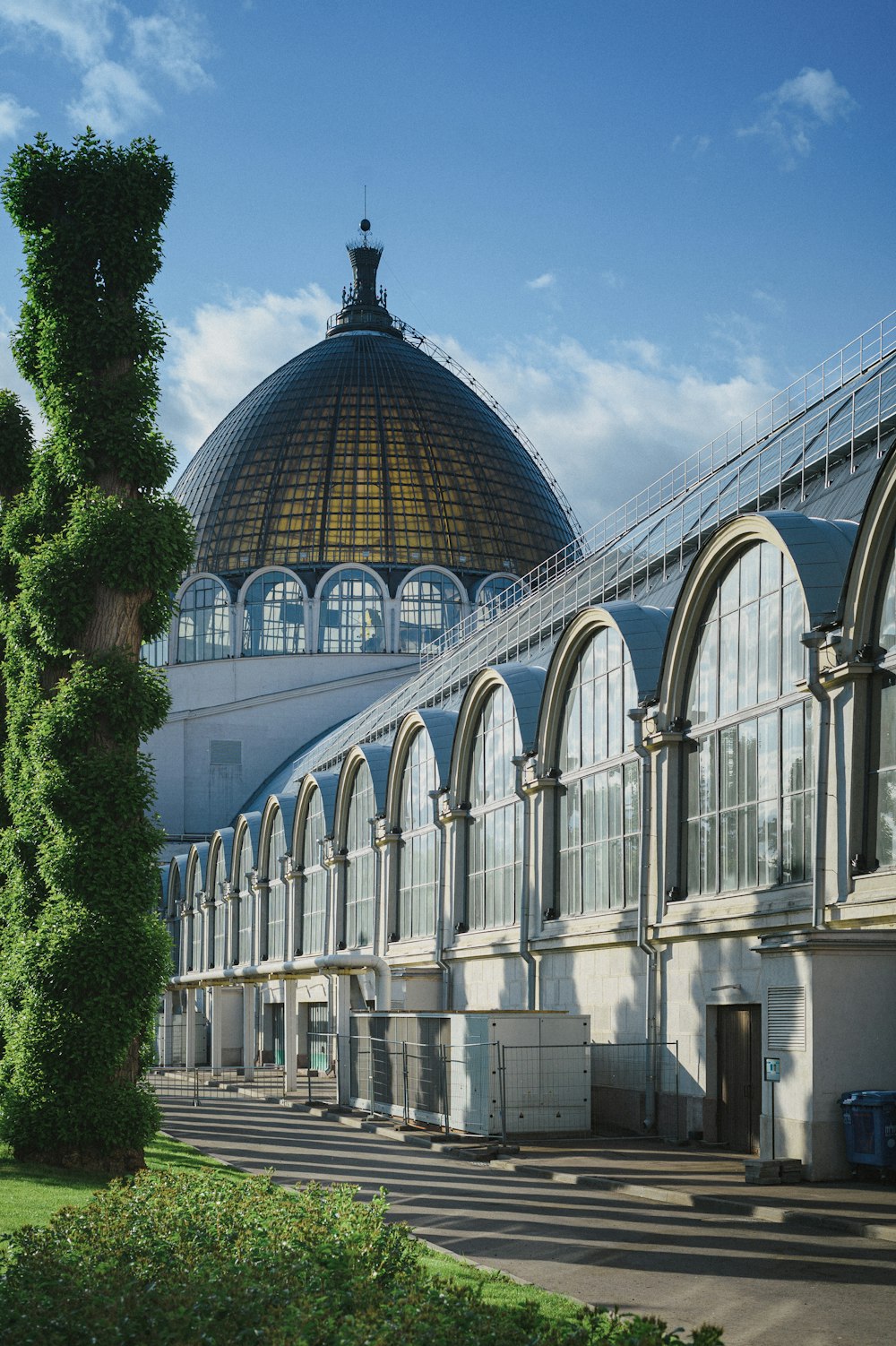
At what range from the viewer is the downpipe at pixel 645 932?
26922 millimetres

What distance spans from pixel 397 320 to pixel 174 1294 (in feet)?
358

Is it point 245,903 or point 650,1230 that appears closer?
point 650,1230

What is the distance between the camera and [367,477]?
303 ft

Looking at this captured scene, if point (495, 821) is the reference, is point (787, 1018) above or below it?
below

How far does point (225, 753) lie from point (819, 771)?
59.8m

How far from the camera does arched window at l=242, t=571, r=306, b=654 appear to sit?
87.8 meters

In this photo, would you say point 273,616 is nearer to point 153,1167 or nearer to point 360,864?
point 360,864

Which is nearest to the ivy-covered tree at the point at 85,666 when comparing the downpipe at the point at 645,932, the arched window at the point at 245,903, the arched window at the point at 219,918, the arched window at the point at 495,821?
the downpipe at the point at 645,932

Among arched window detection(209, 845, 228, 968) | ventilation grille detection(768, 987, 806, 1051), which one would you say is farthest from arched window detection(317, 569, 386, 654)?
ventilation grille detection(768, 987, 806, 1051)

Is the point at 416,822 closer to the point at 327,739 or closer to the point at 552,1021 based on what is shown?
the point at 552,1021

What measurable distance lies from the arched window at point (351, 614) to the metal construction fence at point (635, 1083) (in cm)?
5888

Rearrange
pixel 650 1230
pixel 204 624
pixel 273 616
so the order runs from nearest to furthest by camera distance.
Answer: pixel 650 1230
pixel 273 616
pixel 204 624

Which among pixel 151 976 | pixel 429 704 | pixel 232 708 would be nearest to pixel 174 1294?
pixel 151 976

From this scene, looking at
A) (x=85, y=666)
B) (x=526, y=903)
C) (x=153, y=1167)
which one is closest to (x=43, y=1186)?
(x=153, y=1167)
